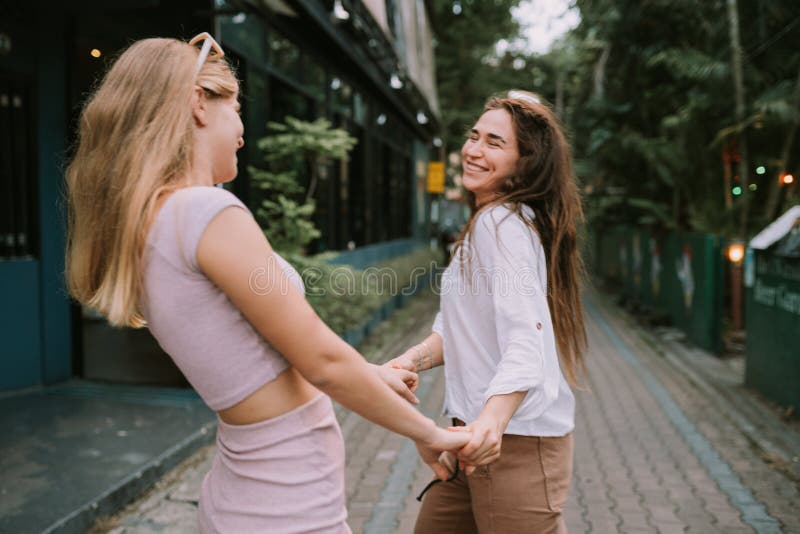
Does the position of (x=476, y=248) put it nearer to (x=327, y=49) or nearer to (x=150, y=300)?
(x=150, y=300)

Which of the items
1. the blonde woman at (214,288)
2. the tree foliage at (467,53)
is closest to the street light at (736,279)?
the blonde woman at (214,288)

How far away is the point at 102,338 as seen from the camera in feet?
30.2

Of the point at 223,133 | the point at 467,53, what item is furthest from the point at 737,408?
the point at 467,53

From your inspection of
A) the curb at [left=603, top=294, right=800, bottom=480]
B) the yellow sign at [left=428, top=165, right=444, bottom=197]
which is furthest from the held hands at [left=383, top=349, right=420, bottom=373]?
the yellow sign at [left=428, top=165, right=444, bottom=197]

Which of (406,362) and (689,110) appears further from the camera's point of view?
(689,110)

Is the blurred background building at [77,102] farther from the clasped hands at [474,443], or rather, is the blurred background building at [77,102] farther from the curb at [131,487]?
the clasped hands at [474,443]

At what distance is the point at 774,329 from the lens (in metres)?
6.89

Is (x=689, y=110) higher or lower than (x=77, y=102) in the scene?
higher

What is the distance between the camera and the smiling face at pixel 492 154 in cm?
212

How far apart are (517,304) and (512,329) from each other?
7 cm

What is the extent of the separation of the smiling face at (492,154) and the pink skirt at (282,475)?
3.05 feet

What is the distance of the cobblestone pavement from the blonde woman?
2.92 metres

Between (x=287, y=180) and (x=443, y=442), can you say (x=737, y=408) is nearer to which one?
(x=287, y=180)

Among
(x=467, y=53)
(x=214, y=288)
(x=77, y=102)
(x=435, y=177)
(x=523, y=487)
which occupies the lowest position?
(x=523, y=487)
